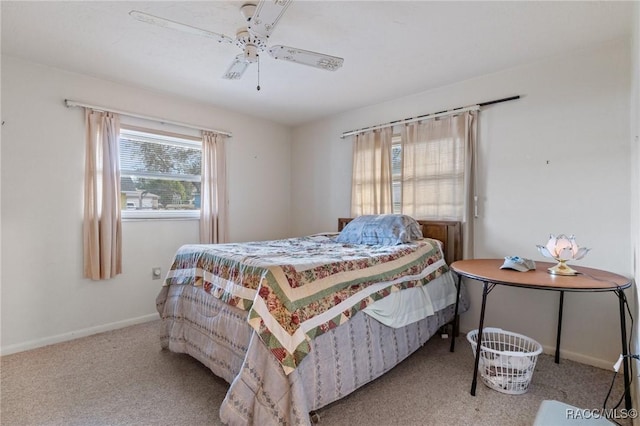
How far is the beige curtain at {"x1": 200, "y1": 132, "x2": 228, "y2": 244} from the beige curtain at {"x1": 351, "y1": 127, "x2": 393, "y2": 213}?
1.57 m

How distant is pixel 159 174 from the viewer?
347cm

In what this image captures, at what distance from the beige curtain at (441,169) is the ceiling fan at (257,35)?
4.92 feet

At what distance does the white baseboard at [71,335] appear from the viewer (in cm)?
258

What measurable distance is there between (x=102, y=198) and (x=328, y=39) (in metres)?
2.50

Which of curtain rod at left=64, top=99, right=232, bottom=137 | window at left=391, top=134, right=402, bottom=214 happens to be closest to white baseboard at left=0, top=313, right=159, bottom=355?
curtain rod at left=64, top=99, right=232, bottom=137

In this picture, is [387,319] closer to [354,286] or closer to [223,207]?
[354,286]

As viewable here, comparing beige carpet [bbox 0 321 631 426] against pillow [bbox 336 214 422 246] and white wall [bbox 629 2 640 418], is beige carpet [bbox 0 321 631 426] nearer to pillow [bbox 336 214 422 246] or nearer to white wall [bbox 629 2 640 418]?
white wall [bbox 629 2 640 418]

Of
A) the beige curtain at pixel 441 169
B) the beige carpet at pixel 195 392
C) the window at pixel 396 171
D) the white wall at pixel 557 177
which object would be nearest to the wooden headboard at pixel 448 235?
the beige curtain at pixel 441 169

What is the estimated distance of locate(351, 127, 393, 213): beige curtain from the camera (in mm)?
3492

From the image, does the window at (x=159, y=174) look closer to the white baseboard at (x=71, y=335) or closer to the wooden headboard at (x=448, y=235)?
the white baseboard at (x=71, y=335)

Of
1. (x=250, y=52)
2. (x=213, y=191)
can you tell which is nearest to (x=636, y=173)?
(x=250, y=52)

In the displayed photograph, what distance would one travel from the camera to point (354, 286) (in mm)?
1956

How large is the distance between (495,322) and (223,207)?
309cm

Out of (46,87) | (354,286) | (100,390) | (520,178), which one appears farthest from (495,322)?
(46,87)
